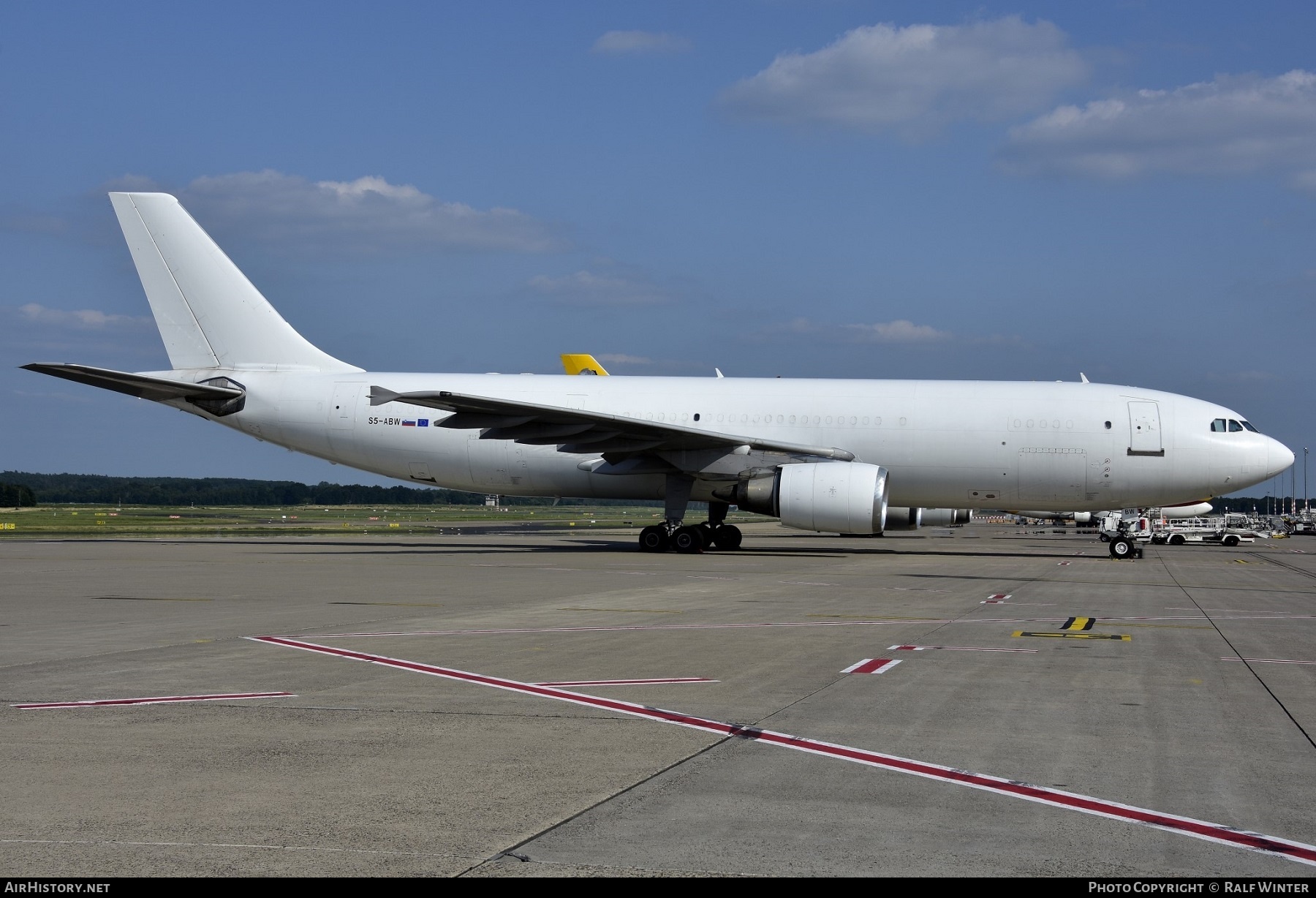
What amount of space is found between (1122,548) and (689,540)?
11360 mm

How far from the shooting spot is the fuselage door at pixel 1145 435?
89.9 feet

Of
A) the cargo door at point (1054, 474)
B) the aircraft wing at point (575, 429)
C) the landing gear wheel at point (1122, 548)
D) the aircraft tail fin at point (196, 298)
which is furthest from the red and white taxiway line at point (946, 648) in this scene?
the aircraft tail fin at point (196, 298)

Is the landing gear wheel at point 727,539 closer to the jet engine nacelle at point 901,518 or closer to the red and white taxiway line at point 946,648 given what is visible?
the jet engine nacelle at point 901,518

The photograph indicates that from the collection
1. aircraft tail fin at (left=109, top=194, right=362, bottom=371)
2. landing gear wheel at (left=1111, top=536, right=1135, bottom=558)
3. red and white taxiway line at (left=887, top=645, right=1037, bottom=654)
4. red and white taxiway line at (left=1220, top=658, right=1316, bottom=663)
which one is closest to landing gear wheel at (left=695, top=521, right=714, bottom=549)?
landing gear wheel at (left=1111, top=536, right=1135, bottom=558)

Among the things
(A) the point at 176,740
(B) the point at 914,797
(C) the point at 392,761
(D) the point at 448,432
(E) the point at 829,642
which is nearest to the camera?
(B) the point at 914,797

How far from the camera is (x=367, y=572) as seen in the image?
21.0 meters

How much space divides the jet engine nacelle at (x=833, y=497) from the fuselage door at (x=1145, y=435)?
5.94 metres

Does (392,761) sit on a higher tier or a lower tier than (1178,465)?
lower

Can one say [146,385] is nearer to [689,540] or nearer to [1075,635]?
[689,540]

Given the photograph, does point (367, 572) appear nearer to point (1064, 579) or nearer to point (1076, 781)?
point (1064, 579)

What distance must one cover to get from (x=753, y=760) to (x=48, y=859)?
3.23 m

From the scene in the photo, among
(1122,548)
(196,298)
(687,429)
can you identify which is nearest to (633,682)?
(687,429)

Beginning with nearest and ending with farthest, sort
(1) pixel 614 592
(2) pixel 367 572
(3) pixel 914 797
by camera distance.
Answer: (3) pixel 914 797
(1) pixel 614 592
(2) pixel 367 572
